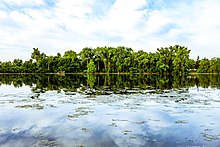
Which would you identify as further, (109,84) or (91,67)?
(91,67)

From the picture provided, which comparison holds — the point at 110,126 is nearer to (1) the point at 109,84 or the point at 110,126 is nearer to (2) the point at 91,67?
(1) the point at 109,84

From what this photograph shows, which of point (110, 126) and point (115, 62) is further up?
point (115, 62)

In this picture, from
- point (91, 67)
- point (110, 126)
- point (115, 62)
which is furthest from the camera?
point (115, 62)

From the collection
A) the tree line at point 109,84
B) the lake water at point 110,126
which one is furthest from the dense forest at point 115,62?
the lake water at point 110,126

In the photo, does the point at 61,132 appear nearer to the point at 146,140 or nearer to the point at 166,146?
the point at 146,140

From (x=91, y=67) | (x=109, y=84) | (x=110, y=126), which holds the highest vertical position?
(x=91, y=67)

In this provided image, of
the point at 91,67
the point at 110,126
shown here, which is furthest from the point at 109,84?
the point at 91,67

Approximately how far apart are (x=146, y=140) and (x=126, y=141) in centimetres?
72

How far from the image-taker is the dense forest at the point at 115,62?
100m

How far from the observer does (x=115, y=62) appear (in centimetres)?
10362

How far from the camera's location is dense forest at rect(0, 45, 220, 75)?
328 feet

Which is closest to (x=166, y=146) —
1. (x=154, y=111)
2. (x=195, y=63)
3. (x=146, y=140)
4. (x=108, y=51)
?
(x=146, y=140)

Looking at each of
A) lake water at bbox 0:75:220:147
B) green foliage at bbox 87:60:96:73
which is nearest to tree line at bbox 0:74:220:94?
lake water at bbox 0:75:220:147

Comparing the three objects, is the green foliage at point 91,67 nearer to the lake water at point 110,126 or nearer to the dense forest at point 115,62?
the dense forest at point 115,62
